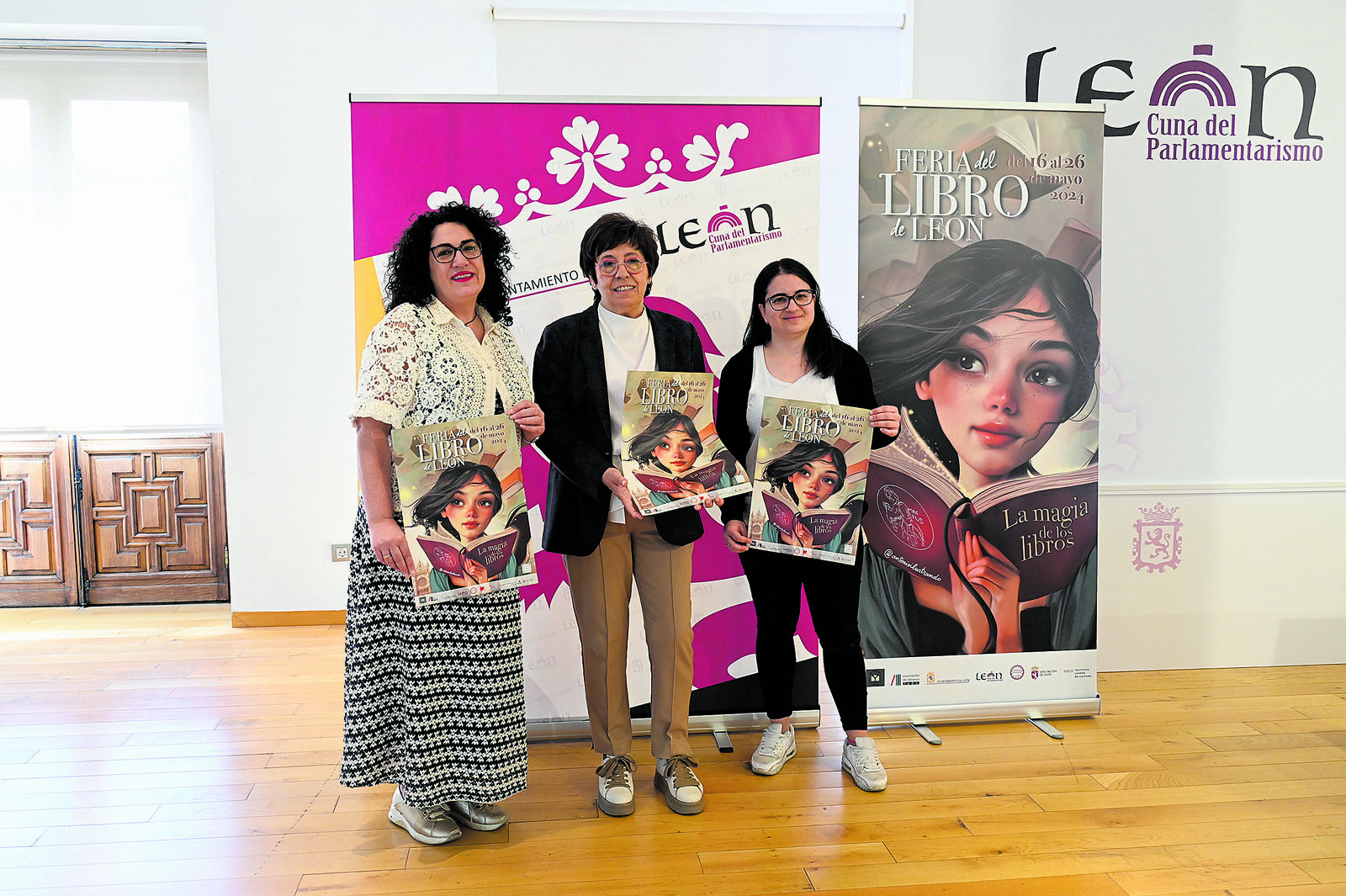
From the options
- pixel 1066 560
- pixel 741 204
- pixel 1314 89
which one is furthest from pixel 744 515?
pixel 1314 89

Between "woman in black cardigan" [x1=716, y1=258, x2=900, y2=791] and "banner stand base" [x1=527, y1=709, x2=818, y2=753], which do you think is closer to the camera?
"woman in black cardigan" [x1=716, y1=258, x2=900, y2=791]

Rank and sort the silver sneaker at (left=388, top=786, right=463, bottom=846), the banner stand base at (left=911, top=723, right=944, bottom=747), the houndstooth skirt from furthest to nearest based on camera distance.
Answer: the banner stand base at (left=911, top=723, right=944, bottom=747) → the silver sneaker at (left=388, top=786, right=463, bottom=846) → the houndstooth skirt

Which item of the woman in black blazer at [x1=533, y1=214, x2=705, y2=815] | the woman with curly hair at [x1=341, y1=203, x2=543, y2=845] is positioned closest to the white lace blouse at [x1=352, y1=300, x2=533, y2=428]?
the woman with curly hair at [x1=341, y1=203, x2=543, y2=845]

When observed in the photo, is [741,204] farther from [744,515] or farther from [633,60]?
[633,60]

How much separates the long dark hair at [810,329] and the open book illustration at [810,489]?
15 cm

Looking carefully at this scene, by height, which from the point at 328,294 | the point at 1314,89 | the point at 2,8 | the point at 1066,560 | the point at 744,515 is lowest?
the point at 1066,560

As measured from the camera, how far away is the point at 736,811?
2.45m

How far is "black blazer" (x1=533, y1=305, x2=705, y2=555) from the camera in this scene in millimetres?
2312

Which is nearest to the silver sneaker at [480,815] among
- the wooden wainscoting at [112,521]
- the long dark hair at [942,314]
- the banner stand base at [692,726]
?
the banner stand base at [692,726]

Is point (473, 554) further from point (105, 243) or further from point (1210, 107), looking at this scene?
point (105, 243)

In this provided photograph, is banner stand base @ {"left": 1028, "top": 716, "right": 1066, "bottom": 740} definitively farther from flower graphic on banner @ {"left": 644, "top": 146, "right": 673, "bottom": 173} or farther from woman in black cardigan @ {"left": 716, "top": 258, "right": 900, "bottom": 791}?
flower graphic on banner @ {"left": 644, "top": 146, "right": 673, "bottom": 173}

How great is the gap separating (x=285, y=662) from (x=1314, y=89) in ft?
15.8

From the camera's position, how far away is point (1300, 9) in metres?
3.46

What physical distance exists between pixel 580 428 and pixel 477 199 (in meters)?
0.93
